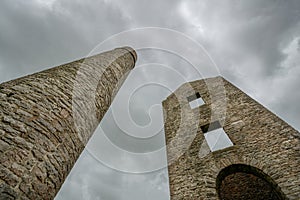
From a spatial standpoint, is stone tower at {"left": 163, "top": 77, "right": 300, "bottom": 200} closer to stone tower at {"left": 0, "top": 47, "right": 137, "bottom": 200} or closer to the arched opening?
the arched opening

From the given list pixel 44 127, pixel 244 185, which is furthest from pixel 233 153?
pixel 44 127

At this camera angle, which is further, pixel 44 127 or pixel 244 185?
pixel 244 185

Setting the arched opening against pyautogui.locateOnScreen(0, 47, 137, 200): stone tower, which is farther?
the arched opening

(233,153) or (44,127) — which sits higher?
(233,153)

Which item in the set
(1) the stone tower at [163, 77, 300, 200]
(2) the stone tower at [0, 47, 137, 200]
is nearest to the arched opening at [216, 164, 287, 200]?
(1) the stone tower at [163, 77, 300, 200]

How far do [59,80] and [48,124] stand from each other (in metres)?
1.13

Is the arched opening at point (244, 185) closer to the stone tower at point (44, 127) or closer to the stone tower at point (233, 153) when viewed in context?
the stone tower at point (233, 153)

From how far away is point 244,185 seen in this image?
6.64 meters

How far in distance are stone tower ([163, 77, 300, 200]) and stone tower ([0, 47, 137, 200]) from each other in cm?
339

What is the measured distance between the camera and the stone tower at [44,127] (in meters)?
2.30

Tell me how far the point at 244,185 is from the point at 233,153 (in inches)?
55.8

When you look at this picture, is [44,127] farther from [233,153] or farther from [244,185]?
[244,185]

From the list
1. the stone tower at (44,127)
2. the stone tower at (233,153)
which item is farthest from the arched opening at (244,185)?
the stone tower at (44,127)

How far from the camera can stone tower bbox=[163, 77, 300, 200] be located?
5375 millimetres
